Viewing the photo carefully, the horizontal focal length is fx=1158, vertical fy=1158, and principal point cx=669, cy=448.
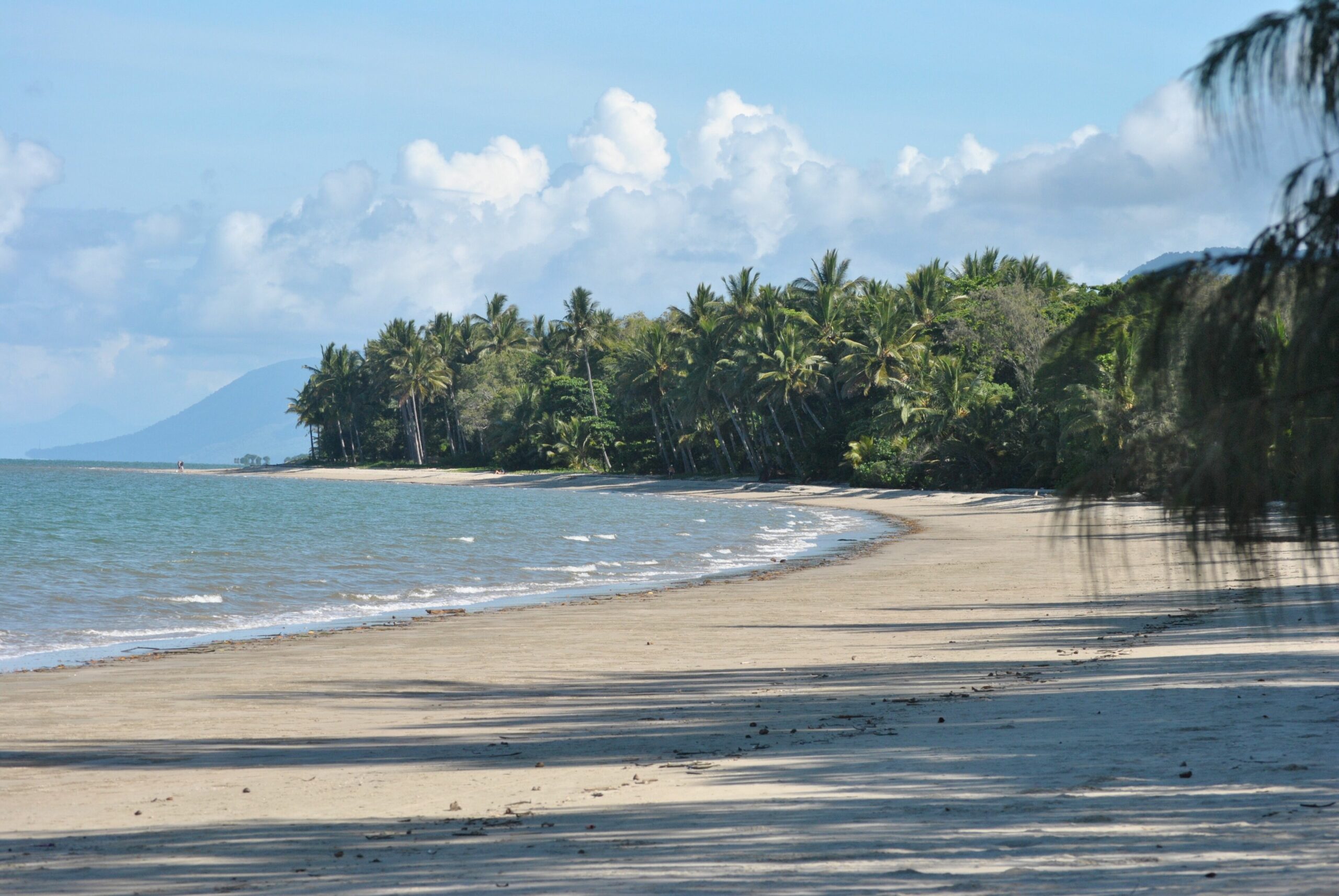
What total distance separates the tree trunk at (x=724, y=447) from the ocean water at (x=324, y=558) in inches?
572

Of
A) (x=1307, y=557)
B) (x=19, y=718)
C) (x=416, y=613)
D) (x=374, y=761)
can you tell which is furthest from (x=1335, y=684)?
(x=416, y=613)

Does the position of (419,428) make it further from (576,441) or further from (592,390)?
(576,441)

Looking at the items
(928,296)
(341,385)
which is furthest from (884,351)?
(341,385)

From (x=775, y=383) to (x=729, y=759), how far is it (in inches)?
2002

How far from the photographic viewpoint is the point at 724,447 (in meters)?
66.8

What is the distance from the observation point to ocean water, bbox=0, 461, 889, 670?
16266 millimetres

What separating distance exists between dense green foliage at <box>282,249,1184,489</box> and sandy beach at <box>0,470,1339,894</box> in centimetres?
1575

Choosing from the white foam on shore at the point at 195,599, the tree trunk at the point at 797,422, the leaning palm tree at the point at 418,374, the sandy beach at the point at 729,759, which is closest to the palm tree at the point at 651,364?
the tree trunk at the point at 797,422

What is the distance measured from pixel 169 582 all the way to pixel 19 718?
11.8 m

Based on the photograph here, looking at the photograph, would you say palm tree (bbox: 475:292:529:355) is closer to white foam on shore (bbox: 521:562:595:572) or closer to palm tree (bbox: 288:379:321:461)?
palm tree (bbox: 288:379:321:461)

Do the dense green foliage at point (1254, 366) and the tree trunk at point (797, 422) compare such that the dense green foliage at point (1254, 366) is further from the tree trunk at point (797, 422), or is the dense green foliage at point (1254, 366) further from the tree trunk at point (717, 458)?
the tree trunk at point (717, 458)

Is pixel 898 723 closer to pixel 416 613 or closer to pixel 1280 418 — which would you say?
pixel 1280 418

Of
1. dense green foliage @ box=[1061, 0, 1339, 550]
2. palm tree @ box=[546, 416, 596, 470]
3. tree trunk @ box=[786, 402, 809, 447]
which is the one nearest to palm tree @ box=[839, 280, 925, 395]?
tree trunk @ box=[786, 402, 809, 447]

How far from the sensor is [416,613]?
16828mm
